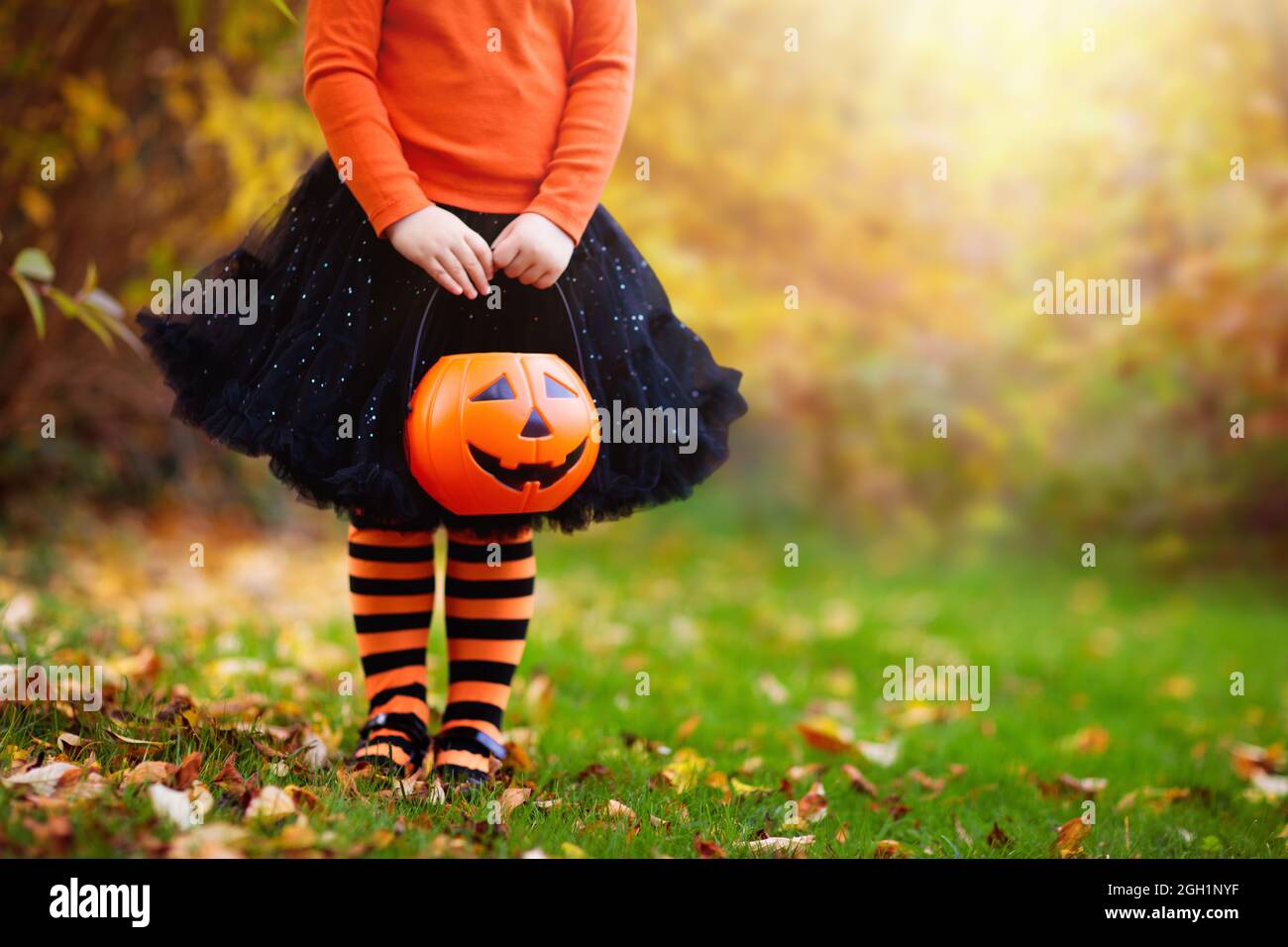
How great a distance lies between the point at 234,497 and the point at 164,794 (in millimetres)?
3784

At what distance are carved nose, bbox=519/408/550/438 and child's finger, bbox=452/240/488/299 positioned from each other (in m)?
0.24

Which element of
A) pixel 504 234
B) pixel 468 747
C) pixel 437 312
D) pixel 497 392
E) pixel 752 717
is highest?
pixel 504 234

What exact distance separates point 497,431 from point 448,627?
478mm

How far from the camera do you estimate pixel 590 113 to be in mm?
1773

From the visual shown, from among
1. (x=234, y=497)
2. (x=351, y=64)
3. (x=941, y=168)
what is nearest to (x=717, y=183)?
(x=941, y=168)

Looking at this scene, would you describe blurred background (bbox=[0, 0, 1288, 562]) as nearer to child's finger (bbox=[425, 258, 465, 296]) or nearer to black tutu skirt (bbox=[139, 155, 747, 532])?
black tutu skirt (bbox=[139, 155, 747, 532])

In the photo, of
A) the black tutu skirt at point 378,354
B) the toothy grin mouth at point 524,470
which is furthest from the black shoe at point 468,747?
the toothy grin mouth at point 524,470

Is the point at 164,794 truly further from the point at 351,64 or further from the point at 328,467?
the point at 351,64

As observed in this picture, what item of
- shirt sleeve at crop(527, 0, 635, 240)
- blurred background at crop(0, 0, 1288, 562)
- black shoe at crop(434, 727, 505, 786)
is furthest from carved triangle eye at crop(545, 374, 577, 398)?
blurred background at crop(0, 0, 1288, 562)

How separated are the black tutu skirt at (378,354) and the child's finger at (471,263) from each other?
81 millimetres

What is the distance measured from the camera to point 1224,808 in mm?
2219

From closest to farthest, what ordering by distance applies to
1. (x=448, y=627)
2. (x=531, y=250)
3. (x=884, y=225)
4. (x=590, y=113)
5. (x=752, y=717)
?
1. (x=531, y=250)
2. (x=590, y=113)
3. (x=448, y=627)
4. (x=752, y=717)
5. (x=884, y=225)

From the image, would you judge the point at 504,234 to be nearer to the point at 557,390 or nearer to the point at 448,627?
the point at 557,390

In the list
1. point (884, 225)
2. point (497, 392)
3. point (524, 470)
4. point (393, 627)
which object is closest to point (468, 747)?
point (393, 627)
